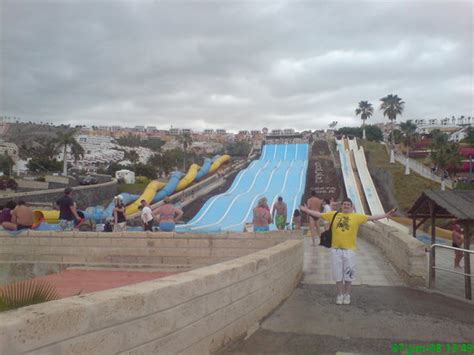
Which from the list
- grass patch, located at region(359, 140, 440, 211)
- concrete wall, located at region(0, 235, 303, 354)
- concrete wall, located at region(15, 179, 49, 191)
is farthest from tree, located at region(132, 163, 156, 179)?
concrete wall, located at region(0, 235, 303, 354)

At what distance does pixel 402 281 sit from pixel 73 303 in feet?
24.5

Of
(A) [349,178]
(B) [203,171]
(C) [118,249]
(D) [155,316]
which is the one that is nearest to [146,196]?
(B) [203,171]

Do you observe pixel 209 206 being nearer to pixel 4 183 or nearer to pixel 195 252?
pixel 4 183

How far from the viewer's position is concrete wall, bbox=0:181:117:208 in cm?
2682

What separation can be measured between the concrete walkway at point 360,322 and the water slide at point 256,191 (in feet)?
44.6

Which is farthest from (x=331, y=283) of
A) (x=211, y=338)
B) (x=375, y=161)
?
(x=375, y=161)

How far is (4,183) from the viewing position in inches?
1339

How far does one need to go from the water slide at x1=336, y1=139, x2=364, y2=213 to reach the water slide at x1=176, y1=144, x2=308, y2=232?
3803mm

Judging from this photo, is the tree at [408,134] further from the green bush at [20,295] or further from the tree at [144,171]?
the green bush at [20,295]

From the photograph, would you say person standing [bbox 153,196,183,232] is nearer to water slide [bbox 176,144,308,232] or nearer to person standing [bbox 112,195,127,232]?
person standing [bbox 112,195,127,232]

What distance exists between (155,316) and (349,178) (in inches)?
1572

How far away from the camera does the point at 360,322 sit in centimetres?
597

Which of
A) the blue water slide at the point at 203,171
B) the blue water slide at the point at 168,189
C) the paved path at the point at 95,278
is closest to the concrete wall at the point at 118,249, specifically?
the paved path at the point at 95,278

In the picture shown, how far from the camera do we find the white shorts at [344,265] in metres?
6.93
